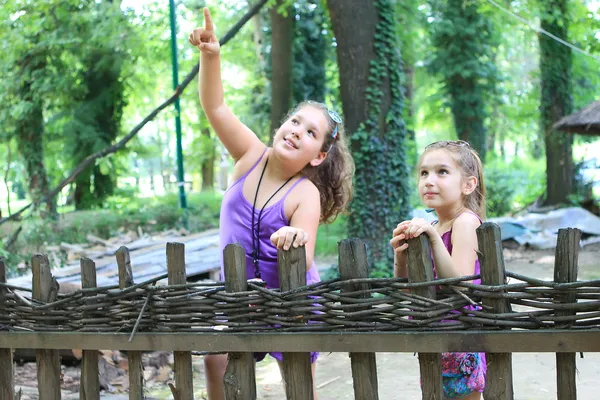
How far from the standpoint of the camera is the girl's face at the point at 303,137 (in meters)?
2.92

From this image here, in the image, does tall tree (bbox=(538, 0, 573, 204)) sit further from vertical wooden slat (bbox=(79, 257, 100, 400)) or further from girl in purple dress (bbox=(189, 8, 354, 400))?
vertical wooden slat (bbox=(79, 257, 100, 400))

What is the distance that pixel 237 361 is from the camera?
2.70 metres

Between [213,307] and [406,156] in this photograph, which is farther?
[406,156]

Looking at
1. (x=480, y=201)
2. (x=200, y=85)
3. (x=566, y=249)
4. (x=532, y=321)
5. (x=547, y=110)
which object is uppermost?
(x=547, y=110)

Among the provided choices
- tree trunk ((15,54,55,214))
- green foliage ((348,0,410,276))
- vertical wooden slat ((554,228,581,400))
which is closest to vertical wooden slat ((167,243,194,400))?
vertical wooden slat ((554,228,581,400))

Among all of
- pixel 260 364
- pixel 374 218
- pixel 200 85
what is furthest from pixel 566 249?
pixel 374 218

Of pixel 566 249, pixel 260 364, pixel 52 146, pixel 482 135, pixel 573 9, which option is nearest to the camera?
pixel 566 249

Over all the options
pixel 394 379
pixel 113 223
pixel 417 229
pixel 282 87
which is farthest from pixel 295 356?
pixel 113 223

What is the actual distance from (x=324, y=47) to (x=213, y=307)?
13.7m

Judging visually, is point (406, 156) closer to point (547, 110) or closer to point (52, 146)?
point (547, 110)

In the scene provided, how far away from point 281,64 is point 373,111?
16.6ft

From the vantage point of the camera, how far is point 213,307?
8.75 feet

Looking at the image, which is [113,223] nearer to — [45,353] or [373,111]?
[373,111]

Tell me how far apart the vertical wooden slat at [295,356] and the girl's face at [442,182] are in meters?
0.52
